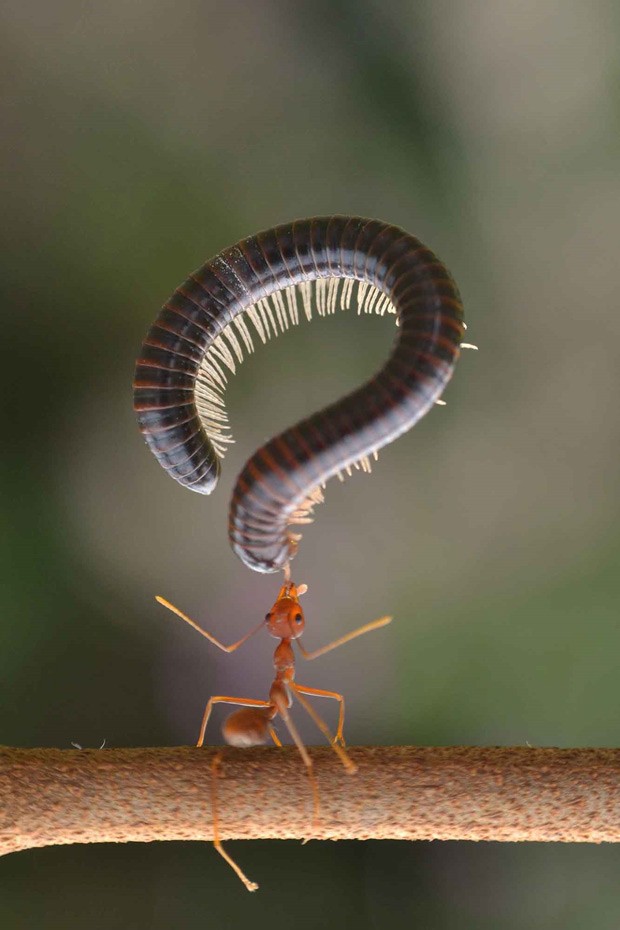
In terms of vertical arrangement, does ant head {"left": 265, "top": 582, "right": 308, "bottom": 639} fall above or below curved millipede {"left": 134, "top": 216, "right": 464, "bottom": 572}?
below

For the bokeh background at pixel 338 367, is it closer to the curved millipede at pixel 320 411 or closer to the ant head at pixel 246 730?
the curved millipede at pixel 320 411

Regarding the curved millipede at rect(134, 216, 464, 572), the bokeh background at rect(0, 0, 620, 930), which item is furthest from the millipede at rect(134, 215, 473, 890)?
the bokeh background at rect(0, 0, 620, 930)

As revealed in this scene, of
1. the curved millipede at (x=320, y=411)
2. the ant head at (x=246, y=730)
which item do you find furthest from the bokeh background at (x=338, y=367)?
the ant head at (x=246, y=730)

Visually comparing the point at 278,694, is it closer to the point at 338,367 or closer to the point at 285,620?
the point at 285,620

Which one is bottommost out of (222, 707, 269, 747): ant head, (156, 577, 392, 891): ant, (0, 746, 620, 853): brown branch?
(0, 746, 620, 853): brown branch

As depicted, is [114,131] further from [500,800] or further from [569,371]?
[500,800]

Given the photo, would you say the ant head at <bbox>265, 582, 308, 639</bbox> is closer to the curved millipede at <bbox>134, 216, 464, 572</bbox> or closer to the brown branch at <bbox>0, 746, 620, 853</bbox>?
the curved millipede at <bbox>134, 216, 464, 572</bbox>

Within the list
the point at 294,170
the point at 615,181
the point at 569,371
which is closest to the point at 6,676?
the point at 294,170
